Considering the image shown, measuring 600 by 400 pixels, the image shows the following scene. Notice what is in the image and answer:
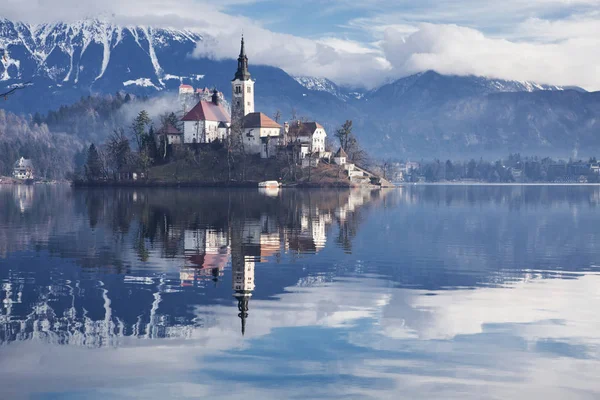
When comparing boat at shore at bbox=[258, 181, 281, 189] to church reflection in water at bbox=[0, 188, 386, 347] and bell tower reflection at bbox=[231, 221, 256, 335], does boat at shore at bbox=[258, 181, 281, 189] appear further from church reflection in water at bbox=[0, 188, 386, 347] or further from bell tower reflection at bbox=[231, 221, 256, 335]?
bell tower reflection at bbox=[231, 221, 256, 335]

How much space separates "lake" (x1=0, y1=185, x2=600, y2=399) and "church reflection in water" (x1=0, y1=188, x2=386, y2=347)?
14 cm

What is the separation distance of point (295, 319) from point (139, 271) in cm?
1413

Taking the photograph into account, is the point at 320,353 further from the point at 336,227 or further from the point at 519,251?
the point at 336,227

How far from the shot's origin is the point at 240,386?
2009 centimetres

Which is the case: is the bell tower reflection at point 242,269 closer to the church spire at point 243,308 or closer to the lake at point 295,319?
the church spire at point 243,308

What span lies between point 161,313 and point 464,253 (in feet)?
88.4

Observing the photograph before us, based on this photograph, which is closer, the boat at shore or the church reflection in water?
the church reflection in water

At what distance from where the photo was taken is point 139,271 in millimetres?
39281

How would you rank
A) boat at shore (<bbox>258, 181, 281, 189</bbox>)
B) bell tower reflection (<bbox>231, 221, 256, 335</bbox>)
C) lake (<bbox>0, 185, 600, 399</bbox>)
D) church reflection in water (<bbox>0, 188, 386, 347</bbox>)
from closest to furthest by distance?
lake (<bbox>0, 185, 600, 399</bbox>), church reflection in water (<bbox>0, 188, 386, 347</bbox>), bell tower reflection (<bbox>231, 221, 256, 335</bbox>), boat at shore (<bbox>258, 181, 281, 189</bbox>)

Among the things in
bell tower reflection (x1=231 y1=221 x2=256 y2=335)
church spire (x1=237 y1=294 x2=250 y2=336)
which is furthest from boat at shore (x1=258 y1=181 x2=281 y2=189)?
church spire (x1=237 y1=294 x2=250 y2=336)

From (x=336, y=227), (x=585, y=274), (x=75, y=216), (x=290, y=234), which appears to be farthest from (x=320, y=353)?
(x=75, y=216)

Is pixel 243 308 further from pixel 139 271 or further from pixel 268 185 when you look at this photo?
pixel 268 185

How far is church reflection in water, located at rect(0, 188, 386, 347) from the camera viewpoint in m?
26.7

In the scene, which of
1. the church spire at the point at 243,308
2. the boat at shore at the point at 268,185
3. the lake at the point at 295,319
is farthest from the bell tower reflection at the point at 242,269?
the boat at shore at the point at 268,185
